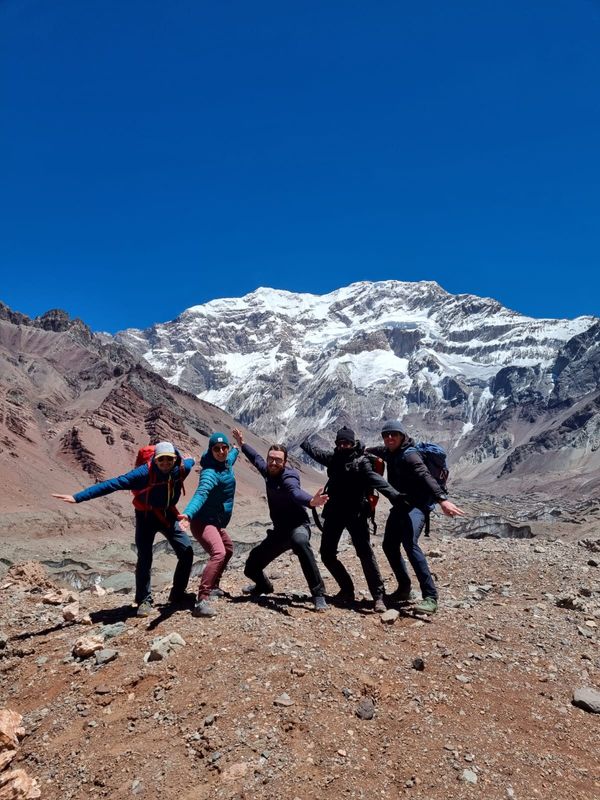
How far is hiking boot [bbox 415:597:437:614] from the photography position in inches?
320

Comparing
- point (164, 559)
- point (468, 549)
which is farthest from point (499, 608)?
point (164, 559)

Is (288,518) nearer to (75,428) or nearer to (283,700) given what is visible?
(283,700)

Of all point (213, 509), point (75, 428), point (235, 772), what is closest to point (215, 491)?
point (213, 509)

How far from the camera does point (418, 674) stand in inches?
252

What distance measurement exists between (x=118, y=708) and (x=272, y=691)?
157cm

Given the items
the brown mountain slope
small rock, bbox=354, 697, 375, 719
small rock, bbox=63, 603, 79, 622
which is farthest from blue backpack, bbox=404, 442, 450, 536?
the brown mountain slope

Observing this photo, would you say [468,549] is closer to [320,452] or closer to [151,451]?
[320,452]

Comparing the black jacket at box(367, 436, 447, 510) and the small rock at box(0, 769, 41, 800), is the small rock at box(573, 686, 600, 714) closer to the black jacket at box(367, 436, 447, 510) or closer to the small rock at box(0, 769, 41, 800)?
the black jacket at box(367, 436, 447, 510)

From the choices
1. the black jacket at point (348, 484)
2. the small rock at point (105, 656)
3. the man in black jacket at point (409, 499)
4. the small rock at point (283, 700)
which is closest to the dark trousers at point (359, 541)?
the black jacket at point (348, 484)

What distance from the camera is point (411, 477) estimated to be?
8.30 metres

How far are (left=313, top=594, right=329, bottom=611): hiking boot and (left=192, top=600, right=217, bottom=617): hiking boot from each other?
1.44 metres

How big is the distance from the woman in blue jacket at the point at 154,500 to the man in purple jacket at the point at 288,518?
1.05 metres

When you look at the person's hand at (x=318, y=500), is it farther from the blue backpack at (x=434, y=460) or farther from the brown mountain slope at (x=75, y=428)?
the brown mountain slope at (x=75, y=428)

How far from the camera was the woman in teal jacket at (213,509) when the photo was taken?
799 centimetres
